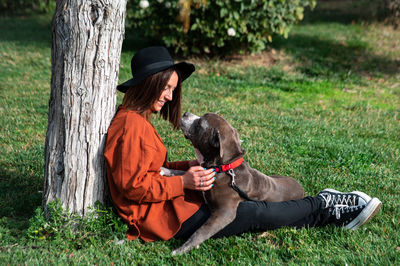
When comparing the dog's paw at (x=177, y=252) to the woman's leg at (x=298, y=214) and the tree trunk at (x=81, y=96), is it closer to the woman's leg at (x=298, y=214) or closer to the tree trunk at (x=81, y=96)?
the woman's leg at (x=298, y=214)

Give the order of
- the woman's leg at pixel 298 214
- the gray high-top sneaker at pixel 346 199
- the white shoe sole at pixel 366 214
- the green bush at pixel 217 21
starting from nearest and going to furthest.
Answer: the woman's leg at pixel 298 214 < the white shoe sole at pixel 366 214 < the gray high-top sneaker at pixel 346 199 < the green bush at pixel 217 21

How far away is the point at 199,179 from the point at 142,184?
0.52 metres

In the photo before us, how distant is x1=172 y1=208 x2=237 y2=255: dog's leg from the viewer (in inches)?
137

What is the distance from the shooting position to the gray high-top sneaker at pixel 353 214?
12.7ft

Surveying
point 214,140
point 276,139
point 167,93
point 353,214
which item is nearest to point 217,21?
point 276,139

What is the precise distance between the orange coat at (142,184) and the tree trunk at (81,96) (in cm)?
17

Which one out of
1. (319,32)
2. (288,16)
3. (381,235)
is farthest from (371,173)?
(319,32)

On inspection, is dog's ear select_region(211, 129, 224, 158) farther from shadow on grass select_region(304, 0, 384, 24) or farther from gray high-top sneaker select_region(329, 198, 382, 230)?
shadow on grass select_region(304, 0, 384, 24)

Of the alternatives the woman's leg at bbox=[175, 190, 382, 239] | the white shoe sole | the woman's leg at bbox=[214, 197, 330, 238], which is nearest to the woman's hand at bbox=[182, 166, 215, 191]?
the woman's leg at bbox=[175, 190, 382, 239]

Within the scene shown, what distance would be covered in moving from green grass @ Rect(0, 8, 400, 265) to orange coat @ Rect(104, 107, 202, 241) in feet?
0.59

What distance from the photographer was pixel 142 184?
11.1ft

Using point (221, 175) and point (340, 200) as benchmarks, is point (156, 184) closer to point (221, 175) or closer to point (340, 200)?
point (221, 175)

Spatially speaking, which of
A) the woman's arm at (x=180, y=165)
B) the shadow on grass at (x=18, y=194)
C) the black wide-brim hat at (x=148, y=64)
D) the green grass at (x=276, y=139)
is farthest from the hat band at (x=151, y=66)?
the shadow on grass at (x=18, y=194)

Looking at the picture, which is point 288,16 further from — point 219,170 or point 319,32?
point 219,170
